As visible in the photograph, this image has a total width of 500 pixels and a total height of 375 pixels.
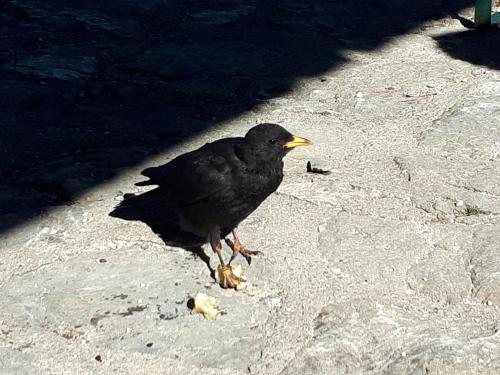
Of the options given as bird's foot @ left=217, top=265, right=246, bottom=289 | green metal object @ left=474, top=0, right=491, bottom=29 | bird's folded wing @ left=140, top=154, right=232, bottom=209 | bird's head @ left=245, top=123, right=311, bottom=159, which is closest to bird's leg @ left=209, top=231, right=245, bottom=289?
bird's foot @ left=217, top=265, right=246, bottom=289

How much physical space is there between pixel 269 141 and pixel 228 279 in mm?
623

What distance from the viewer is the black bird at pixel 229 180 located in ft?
12.6

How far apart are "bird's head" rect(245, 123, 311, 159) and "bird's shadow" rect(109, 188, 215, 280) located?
19.8 inches

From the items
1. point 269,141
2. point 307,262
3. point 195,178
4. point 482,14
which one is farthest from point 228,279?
point 482,14

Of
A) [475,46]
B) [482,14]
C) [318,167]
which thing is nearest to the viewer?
[318,167]

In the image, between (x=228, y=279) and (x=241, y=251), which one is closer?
(x=228, y=279)

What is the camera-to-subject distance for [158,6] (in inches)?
283

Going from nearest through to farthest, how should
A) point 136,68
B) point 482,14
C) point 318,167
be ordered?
point 318,167 → point 136,68 → point 482,14

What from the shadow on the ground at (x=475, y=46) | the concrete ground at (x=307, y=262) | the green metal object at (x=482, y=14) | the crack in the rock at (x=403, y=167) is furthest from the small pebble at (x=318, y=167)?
the green metal object at (x=482, y=14)

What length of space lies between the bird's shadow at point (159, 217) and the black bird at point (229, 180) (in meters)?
0.08

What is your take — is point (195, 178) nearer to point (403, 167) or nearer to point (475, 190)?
point (403, 167)

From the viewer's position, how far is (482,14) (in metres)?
6.53

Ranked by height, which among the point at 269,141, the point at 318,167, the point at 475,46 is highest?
the point at 269,141

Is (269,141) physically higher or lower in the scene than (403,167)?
higher
